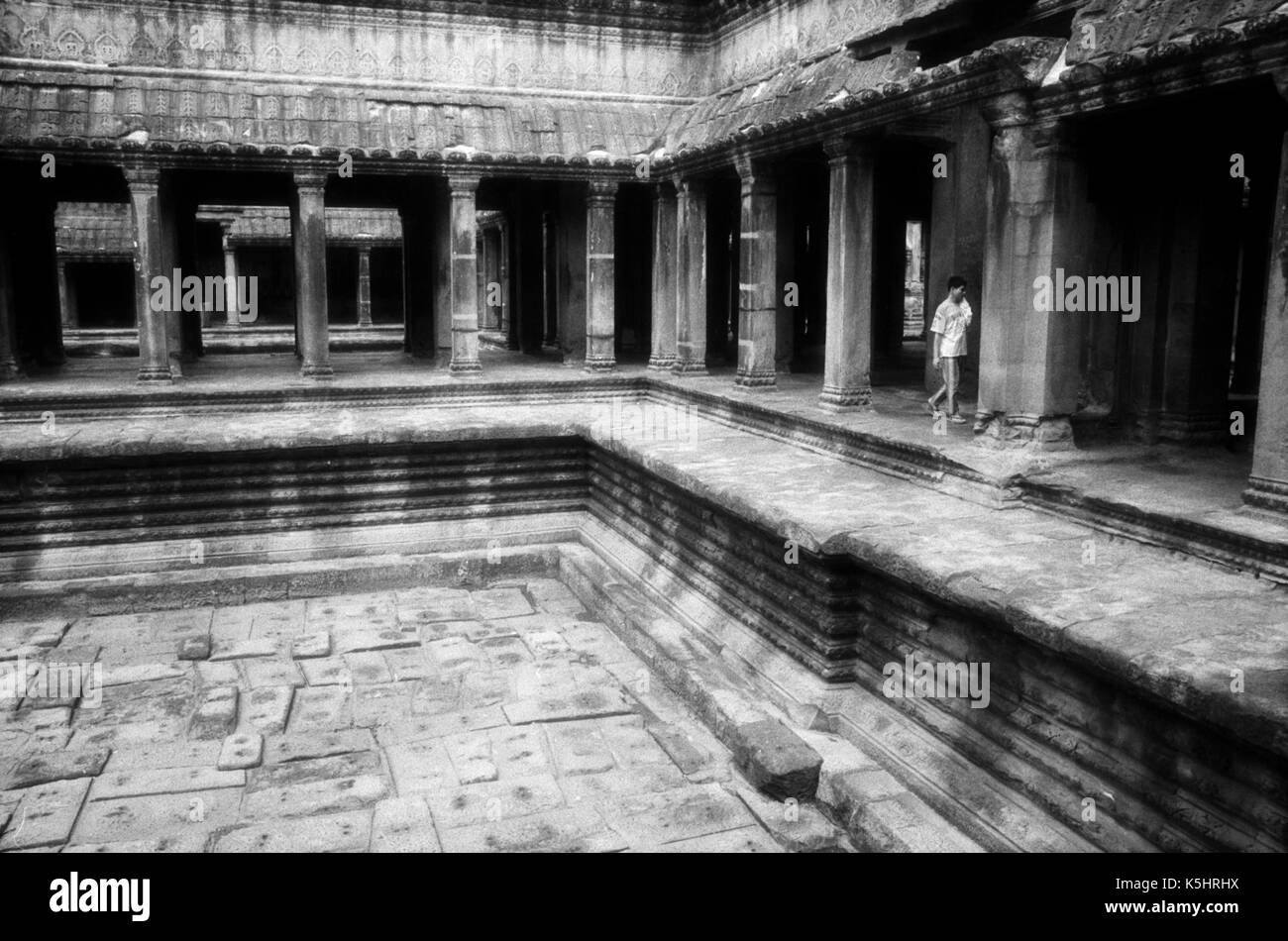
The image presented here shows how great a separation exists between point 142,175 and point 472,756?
827cm

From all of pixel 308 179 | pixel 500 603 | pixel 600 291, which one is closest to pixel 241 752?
pixel 500 603

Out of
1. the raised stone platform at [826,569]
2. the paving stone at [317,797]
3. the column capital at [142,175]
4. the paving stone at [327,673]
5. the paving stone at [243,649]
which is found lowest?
the paving stone at [317,797]

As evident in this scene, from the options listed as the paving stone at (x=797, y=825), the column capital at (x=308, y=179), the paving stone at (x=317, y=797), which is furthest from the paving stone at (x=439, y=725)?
the column capital at (x=308, y=179)

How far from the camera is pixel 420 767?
5559mm

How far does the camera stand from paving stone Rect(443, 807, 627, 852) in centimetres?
471

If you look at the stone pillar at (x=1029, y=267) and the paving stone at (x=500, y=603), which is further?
the paving stone at (x=500, y=603)

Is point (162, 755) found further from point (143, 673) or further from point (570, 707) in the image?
point (570, 707)

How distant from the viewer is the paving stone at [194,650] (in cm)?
718

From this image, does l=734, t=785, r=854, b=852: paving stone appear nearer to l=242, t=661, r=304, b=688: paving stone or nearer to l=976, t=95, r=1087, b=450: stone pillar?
l=976, t=95, r=1087, b=450: stone pillar

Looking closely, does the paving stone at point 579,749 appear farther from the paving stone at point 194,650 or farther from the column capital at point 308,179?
the column capital at point 308,179

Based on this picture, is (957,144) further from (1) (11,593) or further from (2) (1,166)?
(2) (1,166)

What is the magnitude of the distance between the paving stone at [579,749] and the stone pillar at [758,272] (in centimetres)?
545

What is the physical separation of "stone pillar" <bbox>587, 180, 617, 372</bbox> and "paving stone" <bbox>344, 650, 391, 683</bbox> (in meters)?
6.32

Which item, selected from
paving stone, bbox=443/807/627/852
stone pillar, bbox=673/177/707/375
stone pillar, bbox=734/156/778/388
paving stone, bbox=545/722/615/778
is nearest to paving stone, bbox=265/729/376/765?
paving stone, bbox=545/722/615/778
